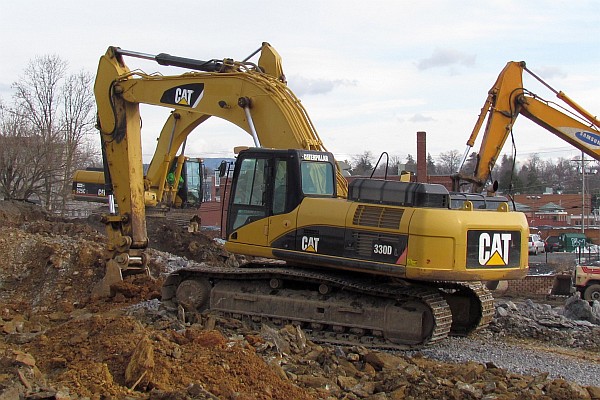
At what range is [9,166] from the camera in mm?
34219

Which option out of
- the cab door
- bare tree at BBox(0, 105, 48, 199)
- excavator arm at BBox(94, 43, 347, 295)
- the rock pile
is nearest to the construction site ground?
the rock pile

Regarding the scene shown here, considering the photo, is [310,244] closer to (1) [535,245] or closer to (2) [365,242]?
(2) [365,242]

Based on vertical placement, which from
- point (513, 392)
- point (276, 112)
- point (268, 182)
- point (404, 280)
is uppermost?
point (276, 112)

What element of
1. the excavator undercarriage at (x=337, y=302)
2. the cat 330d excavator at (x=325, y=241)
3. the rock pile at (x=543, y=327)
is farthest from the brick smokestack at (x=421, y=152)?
the excavator undercarriage at (x=337, y=302)

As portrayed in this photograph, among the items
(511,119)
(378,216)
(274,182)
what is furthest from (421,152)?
(378,216)

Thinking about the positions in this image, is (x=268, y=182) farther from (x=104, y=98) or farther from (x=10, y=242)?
(x=10, y=242)

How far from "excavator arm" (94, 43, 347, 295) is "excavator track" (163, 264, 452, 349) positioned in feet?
6.89

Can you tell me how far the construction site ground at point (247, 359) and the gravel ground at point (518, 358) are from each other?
17mm

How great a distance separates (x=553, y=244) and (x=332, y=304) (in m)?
42.0

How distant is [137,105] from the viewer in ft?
41.3

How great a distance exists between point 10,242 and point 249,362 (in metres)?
10.6

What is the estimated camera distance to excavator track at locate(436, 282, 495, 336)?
10570 mm

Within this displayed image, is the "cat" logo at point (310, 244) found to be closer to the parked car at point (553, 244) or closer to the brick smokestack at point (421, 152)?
the brick smokestack at point (421, 152)

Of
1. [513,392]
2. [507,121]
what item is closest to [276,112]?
[513,392]
